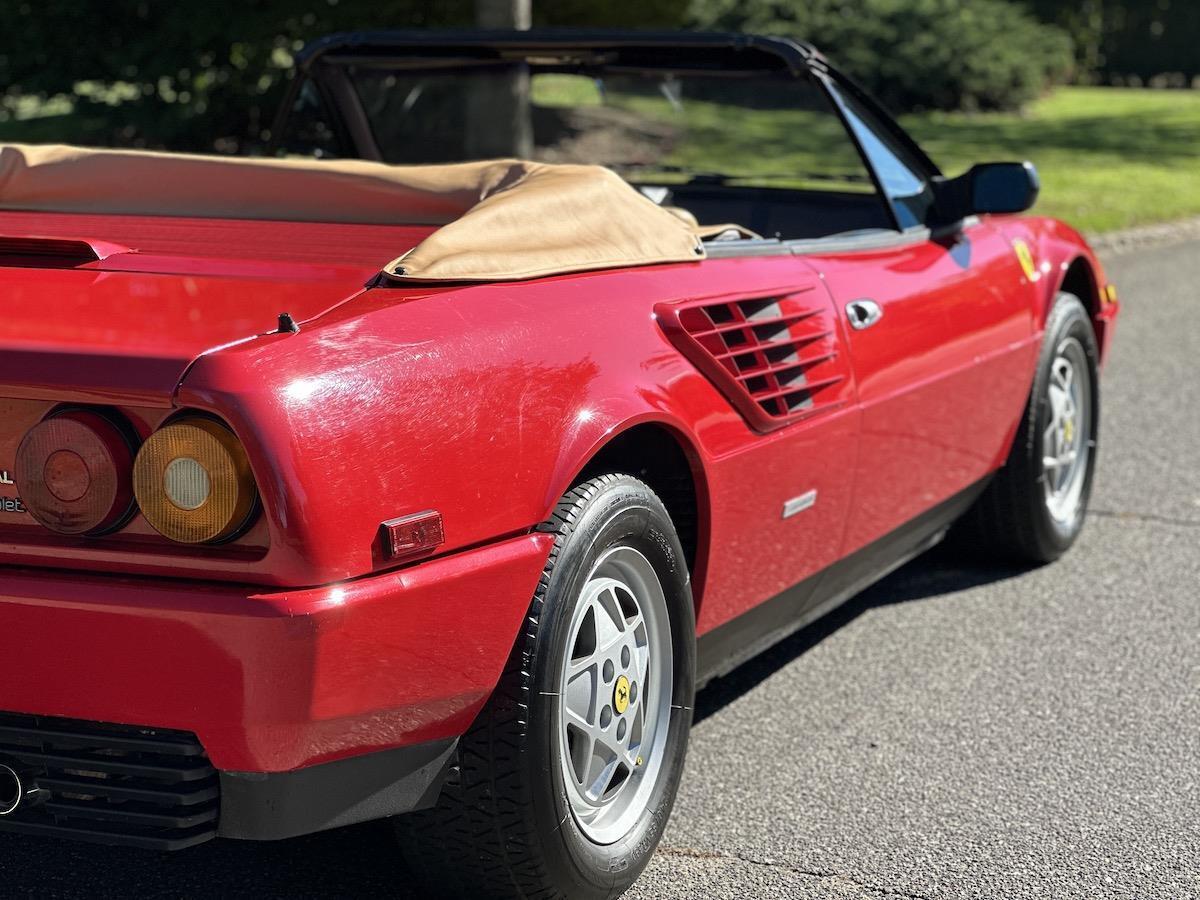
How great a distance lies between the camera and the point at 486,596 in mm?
2574

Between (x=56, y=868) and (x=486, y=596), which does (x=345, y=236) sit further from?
(x=56, y=868)

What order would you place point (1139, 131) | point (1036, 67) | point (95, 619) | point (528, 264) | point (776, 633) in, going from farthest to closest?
point (1036, 67) < point (1139, 131) < point (776, 633) < point (528, 264) < point (95, 619)

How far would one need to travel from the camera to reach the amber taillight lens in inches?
91.5

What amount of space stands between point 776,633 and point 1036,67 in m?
22.0

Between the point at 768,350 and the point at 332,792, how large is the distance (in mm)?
1419

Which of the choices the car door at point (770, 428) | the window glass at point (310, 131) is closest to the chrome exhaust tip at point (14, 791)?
the car door at point (770, 428)

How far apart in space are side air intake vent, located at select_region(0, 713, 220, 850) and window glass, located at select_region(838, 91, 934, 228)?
252 centimetres

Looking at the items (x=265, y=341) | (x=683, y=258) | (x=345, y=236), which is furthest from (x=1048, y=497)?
(x=265, y=341)

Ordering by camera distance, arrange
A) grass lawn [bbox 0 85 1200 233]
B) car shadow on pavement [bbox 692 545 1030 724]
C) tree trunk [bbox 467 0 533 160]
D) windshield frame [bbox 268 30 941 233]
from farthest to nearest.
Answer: grass lawn [bbox 0 85 1200 233]
tree trunk [bbox 467 0 533 160]
windshield frame [bbox 268 30 941 233]
car shadow on pavement [bbox 692 545 1030 724]

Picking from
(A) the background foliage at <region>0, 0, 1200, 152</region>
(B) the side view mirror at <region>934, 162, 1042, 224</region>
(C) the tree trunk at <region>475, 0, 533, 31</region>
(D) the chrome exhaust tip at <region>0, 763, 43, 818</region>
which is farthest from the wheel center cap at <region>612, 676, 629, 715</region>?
(A) the background foliage at <region>0, 0, 1200, 152</region>

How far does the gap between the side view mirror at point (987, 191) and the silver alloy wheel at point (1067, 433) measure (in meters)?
0.69

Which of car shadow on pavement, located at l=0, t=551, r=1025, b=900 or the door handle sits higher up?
the door handle

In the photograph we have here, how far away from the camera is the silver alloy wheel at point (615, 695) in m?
2.89

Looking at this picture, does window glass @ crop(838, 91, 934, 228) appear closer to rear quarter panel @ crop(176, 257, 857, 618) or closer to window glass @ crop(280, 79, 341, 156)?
rear quarter panel @ crop(176, 257, 857, 618)
